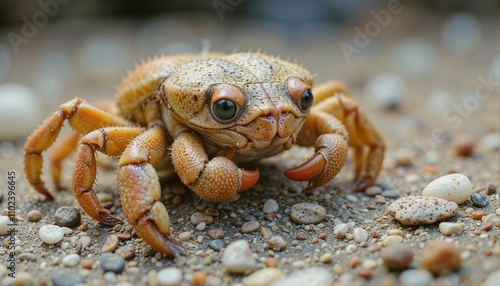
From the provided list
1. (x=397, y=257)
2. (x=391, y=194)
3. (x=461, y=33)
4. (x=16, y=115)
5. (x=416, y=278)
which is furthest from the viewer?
(x=461, y=33)

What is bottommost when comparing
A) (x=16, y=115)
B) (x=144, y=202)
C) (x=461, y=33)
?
(x=144, y=202)

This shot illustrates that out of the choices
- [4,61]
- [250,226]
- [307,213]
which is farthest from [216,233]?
A: [4,61]

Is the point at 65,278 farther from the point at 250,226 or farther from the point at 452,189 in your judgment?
the point at 452,189

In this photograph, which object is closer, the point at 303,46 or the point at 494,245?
the point at 494,245

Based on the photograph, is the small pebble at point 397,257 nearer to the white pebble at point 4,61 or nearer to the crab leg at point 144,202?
the crab leg at point 144,202

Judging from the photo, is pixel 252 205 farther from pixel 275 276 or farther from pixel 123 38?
pixel 123 38

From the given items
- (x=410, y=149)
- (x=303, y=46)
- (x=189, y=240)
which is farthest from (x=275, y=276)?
(x=303, y=46)
